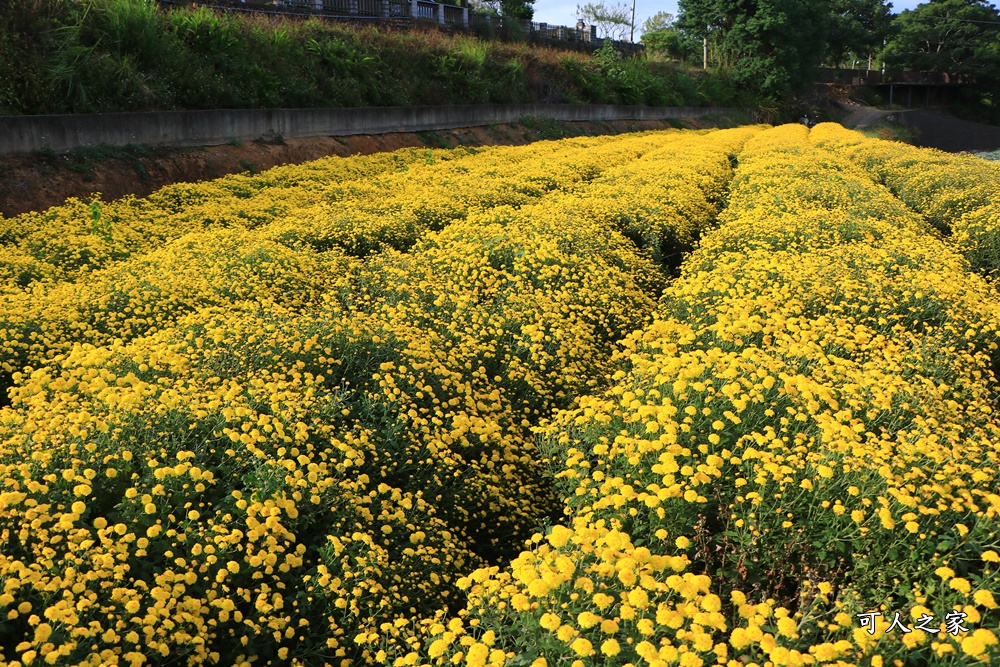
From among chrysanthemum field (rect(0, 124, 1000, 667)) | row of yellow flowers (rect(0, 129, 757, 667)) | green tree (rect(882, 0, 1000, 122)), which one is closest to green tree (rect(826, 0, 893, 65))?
green tree (rect(882, 0, 1000, 122))

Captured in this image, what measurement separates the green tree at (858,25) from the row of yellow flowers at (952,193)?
65059 millimetres

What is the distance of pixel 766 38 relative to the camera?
54.2 meters

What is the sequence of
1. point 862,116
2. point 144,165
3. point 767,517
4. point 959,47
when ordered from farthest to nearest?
point 959,47 → point 862,116 → point 144,165 → point 767,517

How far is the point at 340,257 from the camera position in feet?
29.3

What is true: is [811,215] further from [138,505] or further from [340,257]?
[138,505]

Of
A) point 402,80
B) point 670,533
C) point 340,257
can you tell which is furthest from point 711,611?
point 402,80

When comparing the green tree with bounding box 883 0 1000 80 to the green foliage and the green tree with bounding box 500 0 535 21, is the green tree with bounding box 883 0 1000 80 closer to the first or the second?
the green foliage

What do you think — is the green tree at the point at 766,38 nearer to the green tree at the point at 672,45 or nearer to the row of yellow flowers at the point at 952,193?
the green tree at the point at 672,45

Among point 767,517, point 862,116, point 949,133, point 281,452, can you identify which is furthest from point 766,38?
point 281,452

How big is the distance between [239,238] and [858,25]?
276 feet

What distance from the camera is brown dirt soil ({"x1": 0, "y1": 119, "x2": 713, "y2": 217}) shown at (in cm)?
1132

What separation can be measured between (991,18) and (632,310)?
8604cm

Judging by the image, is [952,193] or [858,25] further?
[858,25]

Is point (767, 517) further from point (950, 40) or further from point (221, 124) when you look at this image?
point (950, 40)
